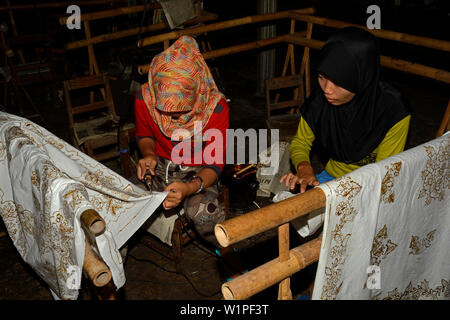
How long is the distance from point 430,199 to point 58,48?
6659mm

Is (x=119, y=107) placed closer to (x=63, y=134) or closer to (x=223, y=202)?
(x=63, y=134)

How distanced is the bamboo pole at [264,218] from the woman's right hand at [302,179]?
79 centimetres

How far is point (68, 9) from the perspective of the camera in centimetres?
672

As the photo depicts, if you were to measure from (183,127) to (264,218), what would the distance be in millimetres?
1440

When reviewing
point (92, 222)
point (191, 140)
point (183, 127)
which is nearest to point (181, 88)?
point (183, 127)

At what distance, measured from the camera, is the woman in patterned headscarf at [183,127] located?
2227mm

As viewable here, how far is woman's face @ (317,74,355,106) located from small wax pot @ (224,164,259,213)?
1.26 metres

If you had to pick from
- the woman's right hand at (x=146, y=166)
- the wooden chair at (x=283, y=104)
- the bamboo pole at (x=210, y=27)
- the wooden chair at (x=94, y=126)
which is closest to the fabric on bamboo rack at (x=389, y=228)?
the woman's right hand at (x=146, y=166)

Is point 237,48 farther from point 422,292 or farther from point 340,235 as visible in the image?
point 340,235

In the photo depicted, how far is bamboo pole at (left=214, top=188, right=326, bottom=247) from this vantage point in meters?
1.06

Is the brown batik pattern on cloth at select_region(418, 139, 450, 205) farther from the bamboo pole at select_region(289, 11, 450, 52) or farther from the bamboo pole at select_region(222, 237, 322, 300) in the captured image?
the bamboo pole at select_region(289, 11, 450, 52)

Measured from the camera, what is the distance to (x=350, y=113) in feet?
7.15

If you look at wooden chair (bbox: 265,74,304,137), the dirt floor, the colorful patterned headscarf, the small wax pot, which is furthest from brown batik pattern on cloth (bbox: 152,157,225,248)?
wooden chair (bbox: 265,74,304,137)

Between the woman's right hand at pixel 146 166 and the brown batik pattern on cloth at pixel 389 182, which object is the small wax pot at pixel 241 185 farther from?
the brown batik pattern on cloth at pixel 389 182
